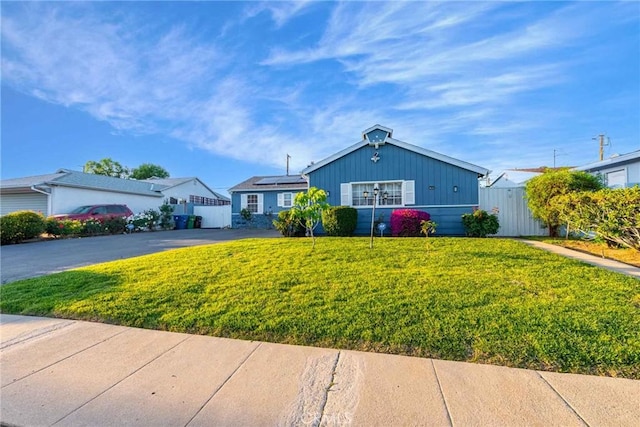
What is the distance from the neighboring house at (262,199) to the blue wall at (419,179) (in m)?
6.74

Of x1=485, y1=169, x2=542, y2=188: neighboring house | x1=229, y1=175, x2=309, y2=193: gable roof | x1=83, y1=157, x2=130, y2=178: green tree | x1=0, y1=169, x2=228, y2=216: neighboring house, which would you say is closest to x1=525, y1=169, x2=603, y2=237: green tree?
x1=485, y1=169, x2=542, y2=188: neighboring house

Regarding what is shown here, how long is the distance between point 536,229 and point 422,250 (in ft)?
25.9

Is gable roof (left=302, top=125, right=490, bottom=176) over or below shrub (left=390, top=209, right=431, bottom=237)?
over

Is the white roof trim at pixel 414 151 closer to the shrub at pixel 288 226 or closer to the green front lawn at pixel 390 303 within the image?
the shrub at pixel 288 226

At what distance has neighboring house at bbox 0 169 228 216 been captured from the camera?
15.9 metres

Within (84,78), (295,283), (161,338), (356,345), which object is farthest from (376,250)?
(84,78)

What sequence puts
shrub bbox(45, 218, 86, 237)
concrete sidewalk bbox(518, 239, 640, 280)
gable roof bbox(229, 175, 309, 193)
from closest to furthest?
concrete sidewalk bbox(518, 239, 640, 280), shrub bbox(45, 218, 86, 237), gable roof bbox(229, 175, 309, 193)

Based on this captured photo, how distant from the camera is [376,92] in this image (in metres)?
11.4

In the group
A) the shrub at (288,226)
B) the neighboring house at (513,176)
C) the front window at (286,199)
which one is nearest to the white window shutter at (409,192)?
the shrub at (288,226)

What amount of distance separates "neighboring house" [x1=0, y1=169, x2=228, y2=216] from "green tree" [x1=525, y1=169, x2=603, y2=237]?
924 inches

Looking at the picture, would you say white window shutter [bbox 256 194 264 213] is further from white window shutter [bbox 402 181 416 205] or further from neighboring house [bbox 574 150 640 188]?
neighboring house [bbox 574 150 640 188]

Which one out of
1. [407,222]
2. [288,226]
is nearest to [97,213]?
[288,226]

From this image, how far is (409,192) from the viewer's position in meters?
11.7

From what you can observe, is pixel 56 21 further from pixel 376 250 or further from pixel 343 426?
pixel 343 426
